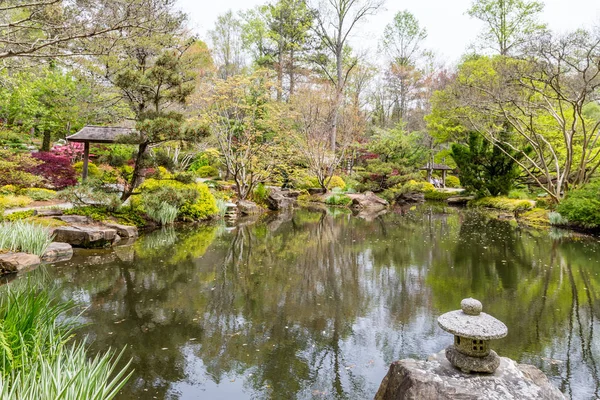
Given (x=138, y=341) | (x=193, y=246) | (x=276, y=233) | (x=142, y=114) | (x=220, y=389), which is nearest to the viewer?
(x=220, y=389)

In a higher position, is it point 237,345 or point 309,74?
point 309,74

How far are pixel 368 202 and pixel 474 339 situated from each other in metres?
15.9

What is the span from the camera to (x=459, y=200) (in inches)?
811

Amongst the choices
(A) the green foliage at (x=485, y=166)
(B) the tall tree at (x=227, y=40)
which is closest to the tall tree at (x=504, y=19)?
(A) the green foliage at (x=485, y=166)

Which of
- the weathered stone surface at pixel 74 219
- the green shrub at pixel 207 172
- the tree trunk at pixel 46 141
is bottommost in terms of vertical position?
the weathered stone surface at pixel 74 219

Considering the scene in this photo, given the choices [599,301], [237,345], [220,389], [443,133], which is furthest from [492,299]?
[443,133]

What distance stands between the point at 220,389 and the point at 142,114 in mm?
7573

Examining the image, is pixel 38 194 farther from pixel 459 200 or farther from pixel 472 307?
pixel 459 200

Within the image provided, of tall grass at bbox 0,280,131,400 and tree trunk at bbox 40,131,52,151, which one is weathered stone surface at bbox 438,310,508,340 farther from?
tree trunk at bbox 40,131,52,151

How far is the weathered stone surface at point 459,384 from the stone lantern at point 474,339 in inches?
2.6

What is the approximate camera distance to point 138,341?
11.6 feet

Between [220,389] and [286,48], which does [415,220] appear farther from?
[286,48]

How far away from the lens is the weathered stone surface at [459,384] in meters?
2.19

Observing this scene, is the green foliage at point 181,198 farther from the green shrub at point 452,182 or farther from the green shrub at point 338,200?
the green shrub at point 452,182
